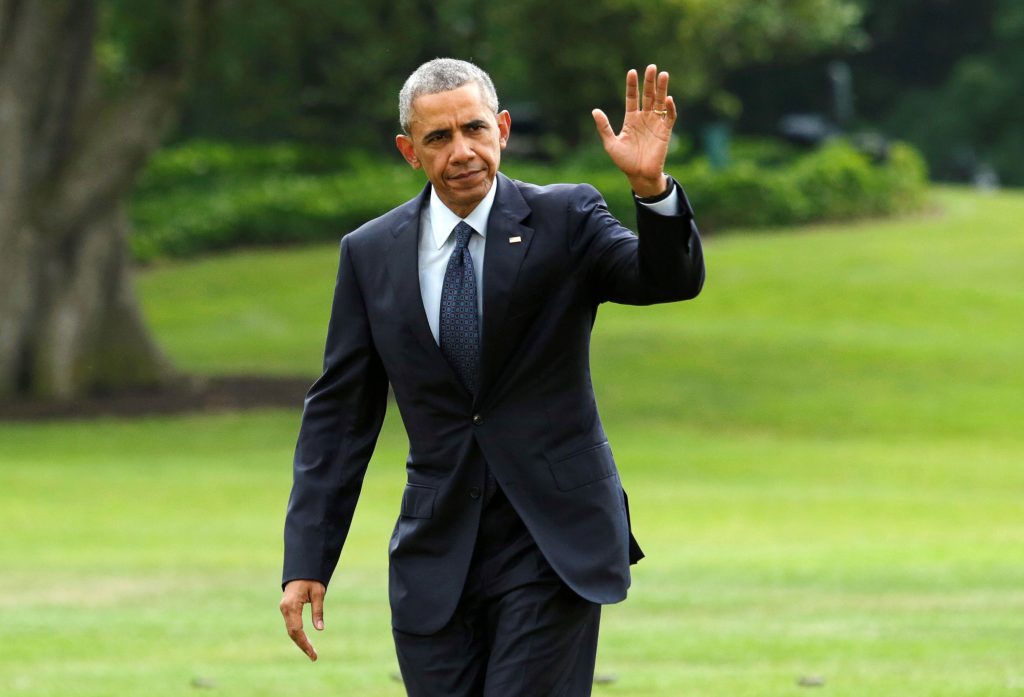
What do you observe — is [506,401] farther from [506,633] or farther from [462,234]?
[506,633]

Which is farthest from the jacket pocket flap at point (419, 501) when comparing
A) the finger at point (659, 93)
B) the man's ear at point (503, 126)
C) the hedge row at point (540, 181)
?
the hedge row at point (540, 181)

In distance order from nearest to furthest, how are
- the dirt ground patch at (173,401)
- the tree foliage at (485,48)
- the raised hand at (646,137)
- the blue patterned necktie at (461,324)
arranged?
the raised hand at (646,137)
the blue patterned necktie at (461,324)
the dirt ground patch at (173,401)
the tree foliage at (485,48)

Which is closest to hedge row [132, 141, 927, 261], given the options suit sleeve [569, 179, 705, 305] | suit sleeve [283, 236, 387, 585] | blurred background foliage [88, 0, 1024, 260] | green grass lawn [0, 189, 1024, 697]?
blurred background foliage [88, 0, 1024, 260]

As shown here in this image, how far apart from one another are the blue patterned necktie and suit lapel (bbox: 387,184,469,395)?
28 mm

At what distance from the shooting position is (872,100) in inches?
2475

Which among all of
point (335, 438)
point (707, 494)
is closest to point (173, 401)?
point (707, 494)

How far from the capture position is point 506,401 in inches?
164

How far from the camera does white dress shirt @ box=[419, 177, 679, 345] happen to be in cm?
424

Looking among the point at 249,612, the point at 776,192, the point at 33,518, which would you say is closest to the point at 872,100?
the point at 776,192

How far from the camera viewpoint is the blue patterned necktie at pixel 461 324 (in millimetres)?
4191

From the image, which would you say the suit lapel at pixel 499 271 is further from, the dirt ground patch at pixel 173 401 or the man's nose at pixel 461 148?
the dirt ground patch at pixel 173 401

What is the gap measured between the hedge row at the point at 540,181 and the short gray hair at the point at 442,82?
30.2m

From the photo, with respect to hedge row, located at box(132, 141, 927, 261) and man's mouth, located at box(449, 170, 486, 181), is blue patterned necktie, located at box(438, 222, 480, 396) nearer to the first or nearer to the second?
man's mouth, located at box(449, 170, 486, 181)

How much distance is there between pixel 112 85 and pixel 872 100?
101ft
